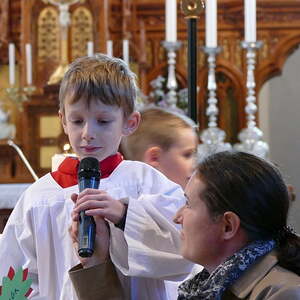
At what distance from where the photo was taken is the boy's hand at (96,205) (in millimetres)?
1622

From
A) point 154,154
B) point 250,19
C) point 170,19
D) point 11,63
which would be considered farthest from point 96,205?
point 11,63

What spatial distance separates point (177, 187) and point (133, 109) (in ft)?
0.68

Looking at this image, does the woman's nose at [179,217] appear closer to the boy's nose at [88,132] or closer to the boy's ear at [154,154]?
the boy's nose at [88,132]

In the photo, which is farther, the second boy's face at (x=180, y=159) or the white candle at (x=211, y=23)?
the white candle at (x=211, y=23)

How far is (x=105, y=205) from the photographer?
1.65 m

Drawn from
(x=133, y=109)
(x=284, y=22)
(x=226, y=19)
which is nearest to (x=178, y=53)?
(x=226, y=19)

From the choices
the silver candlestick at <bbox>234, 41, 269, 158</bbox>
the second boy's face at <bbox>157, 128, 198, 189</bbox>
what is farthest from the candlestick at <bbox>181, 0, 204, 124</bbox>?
the silver candlestick at <bbox>234, 41, 269, 158</bbox>

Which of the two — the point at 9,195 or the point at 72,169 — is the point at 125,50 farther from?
the point at 72,169

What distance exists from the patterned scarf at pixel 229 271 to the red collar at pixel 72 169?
1.33ft

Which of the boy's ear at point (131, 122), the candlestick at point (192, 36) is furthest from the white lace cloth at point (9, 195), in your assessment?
the boy's ear at point (131, 122)

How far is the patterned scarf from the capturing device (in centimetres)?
155

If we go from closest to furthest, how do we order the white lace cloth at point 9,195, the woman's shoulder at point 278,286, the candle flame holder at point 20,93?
the woman's shoulder at point 278,286 < the white lace cloth at point 9,195 < the candle flame holder at point 20,93

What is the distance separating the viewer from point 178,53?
606 cm

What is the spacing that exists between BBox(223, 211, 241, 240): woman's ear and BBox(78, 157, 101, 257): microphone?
0.27 m
